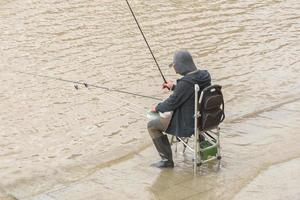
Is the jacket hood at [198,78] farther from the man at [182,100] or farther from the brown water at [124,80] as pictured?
the brown water at [124,80]

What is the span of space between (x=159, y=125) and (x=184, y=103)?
18.9 inches

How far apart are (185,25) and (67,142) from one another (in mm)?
7961

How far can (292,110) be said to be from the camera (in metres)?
9.73

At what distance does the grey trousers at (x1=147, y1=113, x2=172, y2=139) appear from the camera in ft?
23.7

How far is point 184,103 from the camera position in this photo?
23.0 ft

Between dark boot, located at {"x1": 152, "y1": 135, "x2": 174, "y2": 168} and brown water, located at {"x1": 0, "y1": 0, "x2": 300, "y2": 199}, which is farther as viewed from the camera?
brown water, located at {"x1": 0, "y1": 0, "x2": 300, "y2": 199}

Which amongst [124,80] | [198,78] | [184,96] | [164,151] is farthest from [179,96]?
[124,80]

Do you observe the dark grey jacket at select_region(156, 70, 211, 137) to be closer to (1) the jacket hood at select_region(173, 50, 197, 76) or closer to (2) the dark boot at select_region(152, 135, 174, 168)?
(1) the jacket hood at select_region(173, 50, 197, 76)

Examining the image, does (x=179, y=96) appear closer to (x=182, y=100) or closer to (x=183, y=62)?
(x=182, y=100)

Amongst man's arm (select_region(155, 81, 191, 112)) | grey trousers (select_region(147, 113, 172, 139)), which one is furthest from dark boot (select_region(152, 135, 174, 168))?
man's arm (select_region(155, 81, 191, 112))

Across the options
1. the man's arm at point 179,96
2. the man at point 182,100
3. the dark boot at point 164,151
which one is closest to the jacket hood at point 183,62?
the man at point 182,100

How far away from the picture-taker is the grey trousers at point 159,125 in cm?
722

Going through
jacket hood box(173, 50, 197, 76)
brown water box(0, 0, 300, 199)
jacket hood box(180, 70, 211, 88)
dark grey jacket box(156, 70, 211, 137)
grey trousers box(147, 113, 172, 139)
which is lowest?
brown water box(0, 0, 300, 199)

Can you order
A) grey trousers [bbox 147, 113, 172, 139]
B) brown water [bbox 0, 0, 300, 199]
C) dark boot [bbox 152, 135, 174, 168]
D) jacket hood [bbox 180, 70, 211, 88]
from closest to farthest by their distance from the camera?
1. jacket hood [bbox 180, 70, 211, 88]
2. grey trousers [bbox 147, 113, 172, 139]
3. dark boot [bbox 152, 135, 174, 168]
4. brown water [bbox 0, 0, 300, 199]
